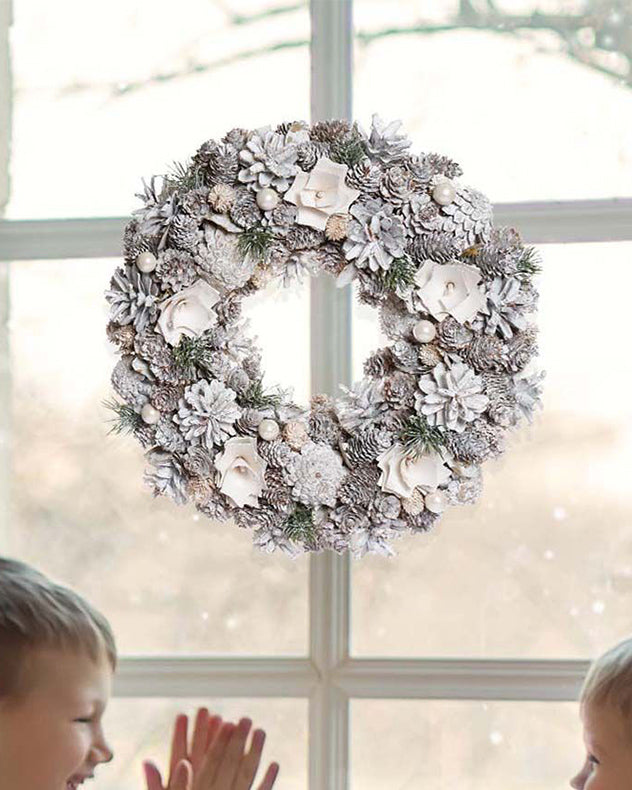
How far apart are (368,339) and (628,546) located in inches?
22.2

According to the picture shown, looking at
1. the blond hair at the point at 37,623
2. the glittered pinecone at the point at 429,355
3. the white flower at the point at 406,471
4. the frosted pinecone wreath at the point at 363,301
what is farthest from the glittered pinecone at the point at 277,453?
the blond hair at the point at 37,623

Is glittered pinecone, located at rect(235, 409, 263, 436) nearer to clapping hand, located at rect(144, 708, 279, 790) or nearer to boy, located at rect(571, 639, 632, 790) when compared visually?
clapping hand, located at rect(144, 708, 279, 790)

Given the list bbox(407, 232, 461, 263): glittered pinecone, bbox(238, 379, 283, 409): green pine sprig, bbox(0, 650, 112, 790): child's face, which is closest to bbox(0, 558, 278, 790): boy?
bbox(0, 650, 112, 790): child's face

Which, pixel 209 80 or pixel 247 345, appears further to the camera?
pixel 209 80

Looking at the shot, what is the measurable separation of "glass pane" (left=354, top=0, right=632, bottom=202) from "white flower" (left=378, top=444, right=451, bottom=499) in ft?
1.75

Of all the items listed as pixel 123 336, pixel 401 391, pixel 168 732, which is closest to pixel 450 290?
pixel 401 391

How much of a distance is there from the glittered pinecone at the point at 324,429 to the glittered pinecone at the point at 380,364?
9 centimetres

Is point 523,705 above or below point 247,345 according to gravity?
below

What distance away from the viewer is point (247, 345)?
1956 mm

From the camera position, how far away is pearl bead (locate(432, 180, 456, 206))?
1.87 metres

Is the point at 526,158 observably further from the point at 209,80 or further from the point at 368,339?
the point at 209,80

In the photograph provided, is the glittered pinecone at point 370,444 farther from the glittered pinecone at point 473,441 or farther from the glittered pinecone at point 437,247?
the glittered pinecone at point 437,247

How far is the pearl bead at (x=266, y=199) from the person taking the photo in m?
1.88

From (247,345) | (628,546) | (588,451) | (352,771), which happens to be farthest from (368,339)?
(352,771)
